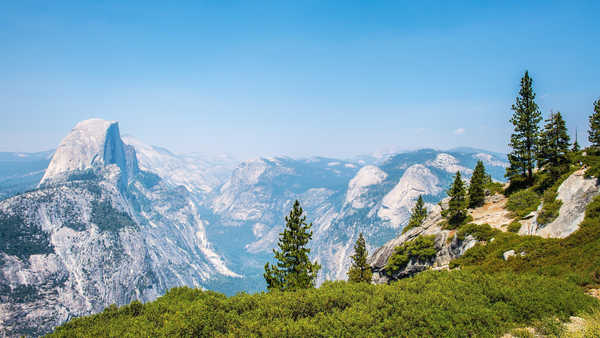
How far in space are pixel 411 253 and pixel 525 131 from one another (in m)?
25.3

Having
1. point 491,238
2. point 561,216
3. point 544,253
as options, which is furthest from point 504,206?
point 544,253

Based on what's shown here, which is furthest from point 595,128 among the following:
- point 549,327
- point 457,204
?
point 549,327

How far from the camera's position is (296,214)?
43.7 meters

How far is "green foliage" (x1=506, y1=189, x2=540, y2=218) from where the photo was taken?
3257cm

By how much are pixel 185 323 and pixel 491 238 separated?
3167 cm

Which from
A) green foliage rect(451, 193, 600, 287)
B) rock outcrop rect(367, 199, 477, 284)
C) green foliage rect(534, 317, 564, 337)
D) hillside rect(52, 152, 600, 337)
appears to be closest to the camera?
green foliage rect(534, 317, 564, 337)

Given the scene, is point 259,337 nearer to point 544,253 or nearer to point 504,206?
point 544,253

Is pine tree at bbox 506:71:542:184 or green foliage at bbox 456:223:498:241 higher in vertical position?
pine tree at bbox 506:71:542:184

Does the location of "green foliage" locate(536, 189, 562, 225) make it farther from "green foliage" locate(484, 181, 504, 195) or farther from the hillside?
"green foliage" locate(484, 181, 504, 195)

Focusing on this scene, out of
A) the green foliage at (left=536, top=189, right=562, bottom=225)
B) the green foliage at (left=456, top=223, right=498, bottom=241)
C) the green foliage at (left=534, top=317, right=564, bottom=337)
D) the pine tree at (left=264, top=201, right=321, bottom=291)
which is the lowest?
the pine tree at (left=264, top=201, right=321, bottom=291)

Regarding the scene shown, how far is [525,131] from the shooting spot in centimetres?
4181

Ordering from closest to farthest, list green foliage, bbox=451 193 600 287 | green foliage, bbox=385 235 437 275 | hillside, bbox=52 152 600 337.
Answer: hillside, bbox=52 152 600 337, green foliage, bbox=451 193 600 287, green foliage, bbox=385 235 437 275

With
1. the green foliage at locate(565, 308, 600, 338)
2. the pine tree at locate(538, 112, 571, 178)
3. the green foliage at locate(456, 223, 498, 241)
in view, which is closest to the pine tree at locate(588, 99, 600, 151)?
Result: the pine tree at locate(538, 112, 571, 178)

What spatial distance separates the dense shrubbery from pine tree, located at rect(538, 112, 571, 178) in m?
28.0
